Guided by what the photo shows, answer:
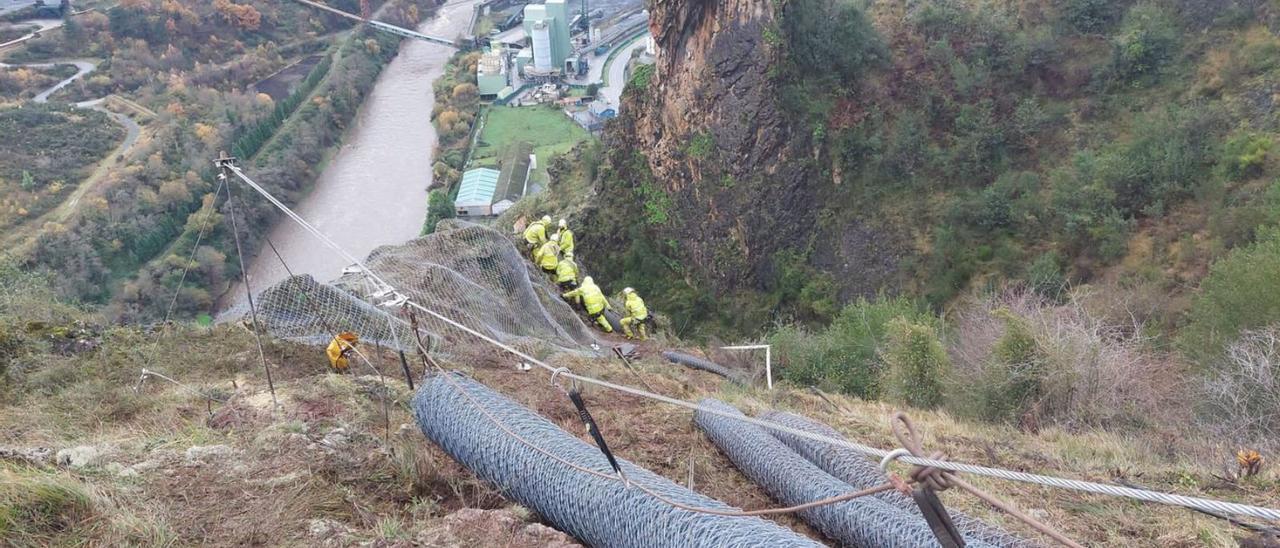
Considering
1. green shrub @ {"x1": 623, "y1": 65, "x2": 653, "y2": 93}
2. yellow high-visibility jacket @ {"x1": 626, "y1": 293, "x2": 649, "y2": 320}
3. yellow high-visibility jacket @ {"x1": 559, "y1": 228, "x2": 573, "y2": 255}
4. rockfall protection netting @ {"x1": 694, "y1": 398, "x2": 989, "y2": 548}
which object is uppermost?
green shrub @ {"x1": 623, "y1": 65, "x2": 653, "y2": 93}

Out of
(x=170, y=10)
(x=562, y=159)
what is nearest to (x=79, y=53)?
(x=170, y=10)

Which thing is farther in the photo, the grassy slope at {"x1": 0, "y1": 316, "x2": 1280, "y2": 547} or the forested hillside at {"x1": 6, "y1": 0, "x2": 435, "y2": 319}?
A: the forested hillside at {"x1": 6, "y1": 0, "x2": 435, "y2": 319}

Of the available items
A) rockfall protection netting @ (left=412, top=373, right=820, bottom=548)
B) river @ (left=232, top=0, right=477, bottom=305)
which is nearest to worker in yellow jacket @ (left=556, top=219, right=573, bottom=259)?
rockfall protection netting @ (left=412, top=373, right=820, bottom=548)

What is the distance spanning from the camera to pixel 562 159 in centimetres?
2627

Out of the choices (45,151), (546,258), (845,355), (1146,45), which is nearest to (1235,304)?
(845,355)

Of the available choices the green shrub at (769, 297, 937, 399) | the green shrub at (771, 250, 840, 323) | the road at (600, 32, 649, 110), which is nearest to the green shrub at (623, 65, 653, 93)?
the green shrub at (771, 250, 840, 323)

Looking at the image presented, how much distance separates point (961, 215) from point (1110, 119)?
196 inches

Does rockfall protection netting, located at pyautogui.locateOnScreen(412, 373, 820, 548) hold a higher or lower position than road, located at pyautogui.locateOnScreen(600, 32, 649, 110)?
higher

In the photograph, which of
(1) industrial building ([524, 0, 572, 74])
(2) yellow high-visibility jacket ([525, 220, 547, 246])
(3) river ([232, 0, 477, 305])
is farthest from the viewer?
(1) industrial building ([524, 0, 572, 74])

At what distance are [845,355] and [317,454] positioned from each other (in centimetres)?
913

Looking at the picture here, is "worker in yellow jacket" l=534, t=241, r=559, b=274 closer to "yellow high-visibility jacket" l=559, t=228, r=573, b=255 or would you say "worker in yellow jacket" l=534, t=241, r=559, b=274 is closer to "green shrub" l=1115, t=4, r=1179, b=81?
"yellow high-visibility jacket" l=559, t=228, r=573, b=255

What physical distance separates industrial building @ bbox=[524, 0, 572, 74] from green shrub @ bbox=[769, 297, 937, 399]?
130 ft

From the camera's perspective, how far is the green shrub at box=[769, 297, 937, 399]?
409 inches

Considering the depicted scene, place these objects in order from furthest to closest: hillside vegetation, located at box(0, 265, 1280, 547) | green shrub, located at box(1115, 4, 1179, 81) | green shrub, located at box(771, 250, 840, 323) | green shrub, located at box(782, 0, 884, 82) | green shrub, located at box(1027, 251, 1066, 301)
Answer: green shrub, located at box(782, 0, 884, 82) < green shrub, located at box(771, 250, 840, 323) < green shrub, located at box(1115, 4, 1179, 81) < green shrub, located at box(1027, 251, 1066, 301) < hillside vegetation, located at box(0, 265, 1280, 547)
